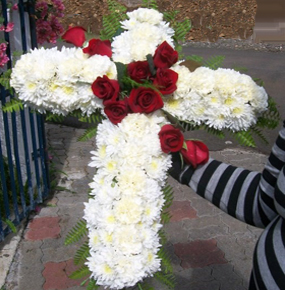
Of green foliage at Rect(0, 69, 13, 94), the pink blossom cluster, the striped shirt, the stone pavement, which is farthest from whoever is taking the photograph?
the pink blossom cluster

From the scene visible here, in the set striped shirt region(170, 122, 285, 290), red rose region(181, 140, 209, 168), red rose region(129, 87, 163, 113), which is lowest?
striped shirt region(170, 122, 285, 290)

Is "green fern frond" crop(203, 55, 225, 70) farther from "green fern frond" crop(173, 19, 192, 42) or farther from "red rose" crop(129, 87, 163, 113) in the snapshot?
"red rose" crop(129, 87, 163, 113)

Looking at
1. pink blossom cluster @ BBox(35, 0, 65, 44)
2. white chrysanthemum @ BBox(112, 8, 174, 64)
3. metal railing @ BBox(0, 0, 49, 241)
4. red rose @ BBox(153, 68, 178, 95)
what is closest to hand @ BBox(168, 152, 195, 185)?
red rose @ BBox(153, 68, 178, 95)

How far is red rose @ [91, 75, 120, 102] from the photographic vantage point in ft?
4.94

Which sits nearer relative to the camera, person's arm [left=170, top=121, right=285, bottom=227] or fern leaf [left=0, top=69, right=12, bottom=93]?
person's arm [left=170, top=121, right=285, bottom=227]

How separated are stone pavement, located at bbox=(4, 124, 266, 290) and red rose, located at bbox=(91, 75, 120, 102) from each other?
5.35ft

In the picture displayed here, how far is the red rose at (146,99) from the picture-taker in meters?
1.49

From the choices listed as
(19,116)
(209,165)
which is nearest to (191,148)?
(209,165)

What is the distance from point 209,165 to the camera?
163 centimetres

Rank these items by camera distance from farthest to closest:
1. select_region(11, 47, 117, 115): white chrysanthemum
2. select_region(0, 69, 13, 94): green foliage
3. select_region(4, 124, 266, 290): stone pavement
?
1. select_region(4, 124, 266, 290): stone pavement
2. select_region(0, 69, 13, 94): green foliage
3. select_region(11, 47, 117, 115): white chrysanthemum

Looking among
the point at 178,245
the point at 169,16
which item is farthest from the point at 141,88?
the point at 178,245

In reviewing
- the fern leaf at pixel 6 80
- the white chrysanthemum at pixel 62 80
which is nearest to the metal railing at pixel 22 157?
the fern leaf at pixel 6 80

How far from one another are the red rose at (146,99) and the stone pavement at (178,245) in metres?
1.61

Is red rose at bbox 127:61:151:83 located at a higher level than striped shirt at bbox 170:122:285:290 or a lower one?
higher
